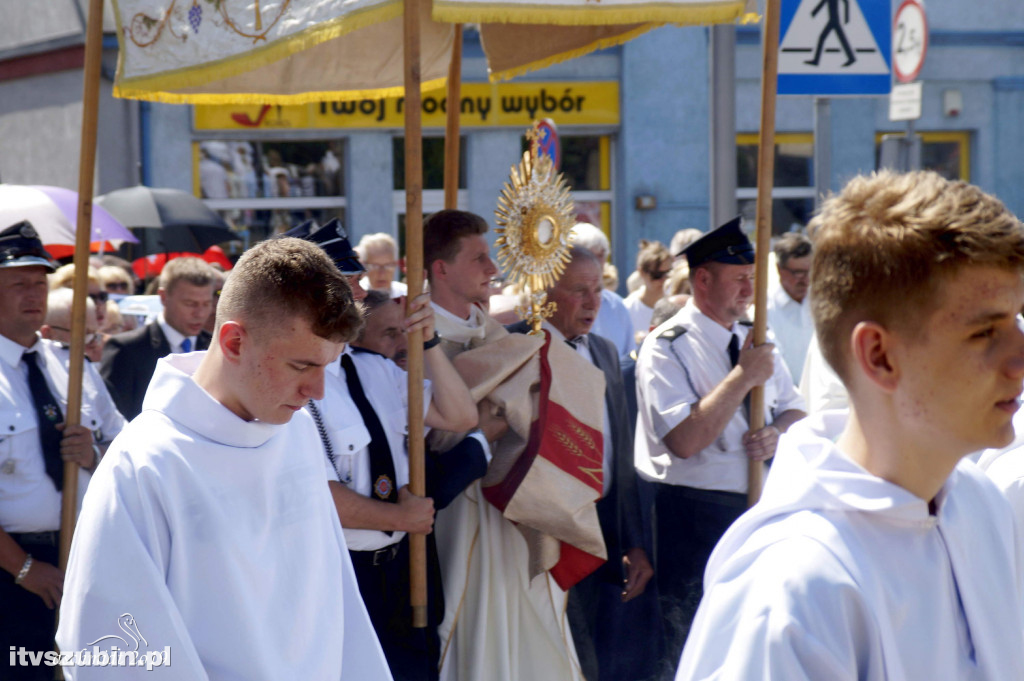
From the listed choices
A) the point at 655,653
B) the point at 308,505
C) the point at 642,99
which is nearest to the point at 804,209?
the point at 642,99

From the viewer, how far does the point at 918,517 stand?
176cm

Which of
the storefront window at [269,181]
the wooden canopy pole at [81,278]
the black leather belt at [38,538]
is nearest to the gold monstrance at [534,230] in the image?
the wooden canopy pole at [81,278]

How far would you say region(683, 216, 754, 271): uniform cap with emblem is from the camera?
4797mm

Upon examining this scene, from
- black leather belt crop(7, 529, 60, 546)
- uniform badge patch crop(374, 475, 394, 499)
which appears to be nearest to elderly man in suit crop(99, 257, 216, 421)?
black leather belt crop(7, 529, 60, 546)

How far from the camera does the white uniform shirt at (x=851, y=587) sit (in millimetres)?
1619

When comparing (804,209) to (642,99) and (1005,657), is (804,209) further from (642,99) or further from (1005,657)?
(1005,657)

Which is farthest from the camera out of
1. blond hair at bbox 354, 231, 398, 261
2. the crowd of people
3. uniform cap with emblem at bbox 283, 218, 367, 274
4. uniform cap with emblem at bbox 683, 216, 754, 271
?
blond hair at bbox 354, 231, 398, 261

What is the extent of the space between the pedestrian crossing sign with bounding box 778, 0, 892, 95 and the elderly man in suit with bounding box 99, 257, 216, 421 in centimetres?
329

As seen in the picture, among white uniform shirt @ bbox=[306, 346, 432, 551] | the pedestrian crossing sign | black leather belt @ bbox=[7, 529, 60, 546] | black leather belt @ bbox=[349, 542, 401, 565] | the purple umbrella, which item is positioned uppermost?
the pedestrian crossing sign

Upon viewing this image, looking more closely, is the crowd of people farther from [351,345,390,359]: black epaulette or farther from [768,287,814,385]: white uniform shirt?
[768,287,814,385]: white uniform shirt

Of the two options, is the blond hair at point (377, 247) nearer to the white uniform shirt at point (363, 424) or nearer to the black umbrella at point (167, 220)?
the black umbrella at point (167, 220)

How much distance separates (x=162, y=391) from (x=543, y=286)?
2.15 meters

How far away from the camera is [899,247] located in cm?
175

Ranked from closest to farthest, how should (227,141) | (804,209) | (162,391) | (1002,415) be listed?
(1002,415)
(162,391)
(227,141)
(804,209)
